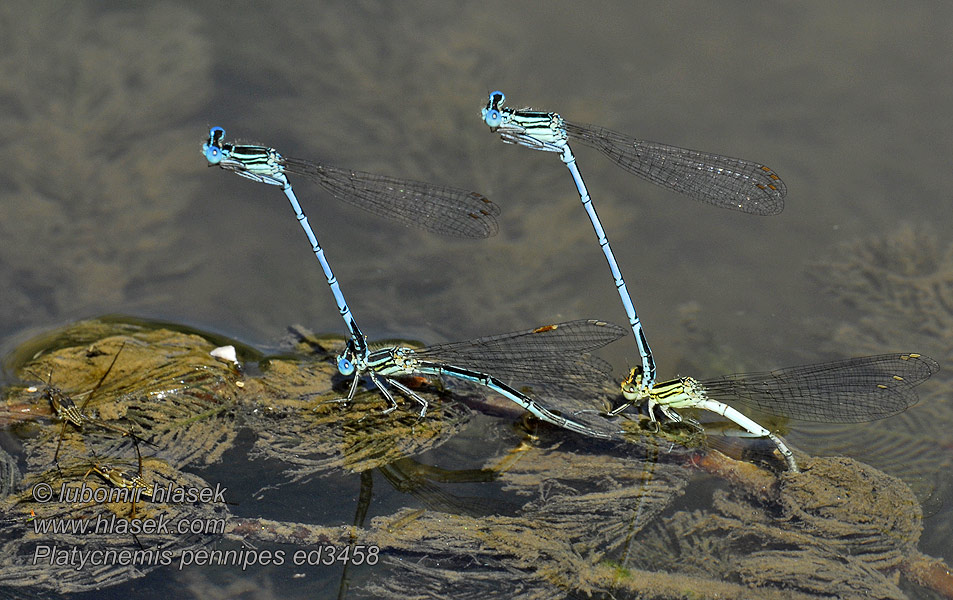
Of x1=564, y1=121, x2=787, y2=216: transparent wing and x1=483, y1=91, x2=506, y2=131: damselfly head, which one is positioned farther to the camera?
x1=564, y1=121, x2=787, y2=216: transparent wing

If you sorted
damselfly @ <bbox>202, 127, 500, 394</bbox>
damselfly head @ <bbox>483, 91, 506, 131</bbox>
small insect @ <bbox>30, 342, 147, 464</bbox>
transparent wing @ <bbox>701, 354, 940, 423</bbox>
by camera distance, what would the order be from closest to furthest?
small insect @ <bbox>30, 342, 147, 464</bbox>
damselfly head @ <bbox>483, 91, 506, 131</bbox>
transparent wing @ <bbox>701, 354, 940, 423</bbox>
damselfly @ <bbox>202, 127, 500, 394</bbox>

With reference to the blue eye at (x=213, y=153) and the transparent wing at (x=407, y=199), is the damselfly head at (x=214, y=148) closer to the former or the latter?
the blue eye at (x=213, y=153)

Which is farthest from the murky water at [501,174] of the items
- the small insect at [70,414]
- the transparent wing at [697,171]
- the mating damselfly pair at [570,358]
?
the small insect at [70,414]

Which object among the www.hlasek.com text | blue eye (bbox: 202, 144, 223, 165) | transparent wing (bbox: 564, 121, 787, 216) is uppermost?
transparent wing (bbox: 564, 121, 787, 216)

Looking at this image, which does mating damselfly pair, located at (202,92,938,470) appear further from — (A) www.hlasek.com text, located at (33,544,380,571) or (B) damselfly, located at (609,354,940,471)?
(A) www.hlasek.com text, located at (33,544,380,571)

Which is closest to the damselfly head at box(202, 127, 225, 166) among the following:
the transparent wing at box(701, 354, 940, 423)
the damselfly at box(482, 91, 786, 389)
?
the damselfly at box(482, 91, 786, 389)
